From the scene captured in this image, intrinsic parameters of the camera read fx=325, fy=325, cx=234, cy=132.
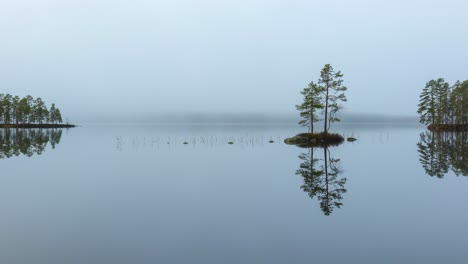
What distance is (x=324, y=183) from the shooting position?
Result: 19.6m

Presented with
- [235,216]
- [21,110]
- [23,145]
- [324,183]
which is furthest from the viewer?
[21,110]

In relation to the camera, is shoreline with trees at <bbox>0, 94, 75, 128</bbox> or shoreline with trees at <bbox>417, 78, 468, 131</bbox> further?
shoreline with trees at <bbox>0, 94, 75, 128</bbox>

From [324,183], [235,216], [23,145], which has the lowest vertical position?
[235,216]

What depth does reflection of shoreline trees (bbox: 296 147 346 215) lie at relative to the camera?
1499 centimetres

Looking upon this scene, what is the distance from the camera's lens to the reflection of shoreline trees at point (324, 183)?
49.2 feet

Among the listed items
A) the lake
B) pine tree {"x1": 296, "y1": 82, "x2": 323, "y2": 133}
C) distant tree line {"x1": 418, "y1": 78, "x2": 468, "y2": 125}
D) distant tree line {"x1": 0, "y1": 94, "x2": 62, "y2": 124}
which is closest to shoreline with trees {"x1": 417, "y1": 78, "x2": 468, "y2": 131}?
distant tree line {"x1": 418, "y1": 78, "x2": 468, "y2": 125}

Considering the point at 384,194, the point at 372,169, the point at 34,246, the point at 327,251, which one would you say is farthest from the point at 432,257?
the point at 372,169

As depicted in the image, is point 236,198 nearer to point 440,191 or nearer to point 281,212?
point 281,212

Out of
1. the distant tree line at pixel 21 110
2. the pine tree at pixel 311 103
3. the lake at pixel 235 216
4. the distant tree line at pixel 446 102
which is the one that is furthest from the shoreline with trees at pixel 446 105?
the distant tree line at pixel 21 110

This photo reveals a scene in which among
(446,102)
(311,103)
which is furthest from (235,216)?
(446,102)

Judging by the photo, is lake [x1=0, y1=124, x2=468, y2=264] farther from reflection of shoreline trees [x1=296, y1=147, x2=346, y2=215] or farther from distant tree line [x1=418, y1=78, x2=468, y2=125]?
distant tree line [x1=418, y1=78, x2=468, y2=125]

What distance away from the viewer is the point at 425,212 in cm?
1352

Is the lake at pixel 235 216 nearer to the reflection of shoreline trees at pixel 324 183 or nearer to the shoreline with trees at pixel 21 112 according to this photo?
the reflection of shoreline trees at pixel 324 183

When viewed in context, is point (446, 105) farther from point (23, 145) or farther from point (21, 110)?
point (21, 110)
